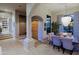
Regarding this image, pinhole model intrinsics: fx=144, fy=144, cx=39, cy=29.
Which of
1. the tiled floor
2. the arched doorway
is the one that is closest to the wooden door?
the arched doorway

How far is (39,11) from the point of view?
5.41 meters

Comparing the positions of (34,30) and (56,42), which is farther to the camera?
(56,42)

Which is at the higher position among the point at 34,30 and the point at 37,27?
the point at 37,27

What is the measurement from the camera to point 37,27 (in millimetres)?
5656

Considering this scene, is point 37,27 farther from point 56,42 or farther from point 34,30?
point 56,42

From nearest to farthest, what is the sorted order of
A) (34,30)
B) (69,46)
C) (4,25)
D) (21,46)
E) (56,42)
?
1. (4,25)
2. (69,46)
3. (21,46)
4. (34,30)
5. (56,42)

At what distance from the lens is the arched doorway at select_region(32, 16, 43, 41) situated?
5.58 m

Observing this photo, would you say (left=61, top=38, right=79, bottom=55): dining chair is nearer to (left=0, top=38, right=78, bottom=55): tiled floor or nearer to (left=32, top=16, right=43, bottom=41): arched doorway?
(left=0, top=38, right=78, bottom=55): tiled floor

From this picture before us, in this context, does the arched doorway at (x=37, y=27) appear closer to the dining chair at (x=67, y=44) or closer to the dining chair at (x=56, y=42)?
the dining chair at (x=56, y=42)

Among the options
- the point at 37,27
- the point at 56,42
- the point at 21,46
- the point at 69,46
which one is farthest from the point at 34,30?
the point at 69,46

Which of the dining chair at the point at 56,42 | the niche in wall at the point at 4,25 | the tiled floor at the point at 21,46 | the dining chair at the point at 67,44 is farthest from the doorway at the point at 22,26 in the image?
the dining chair at the point at 67,44

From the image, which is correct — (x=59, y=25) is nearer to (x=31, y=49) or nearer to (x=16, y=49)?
(x=31, y=49)
